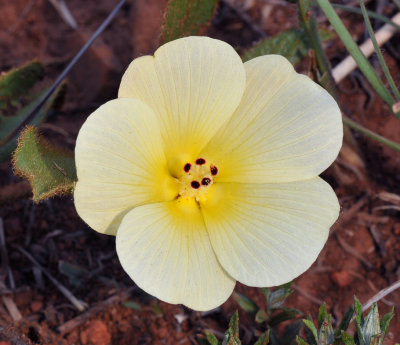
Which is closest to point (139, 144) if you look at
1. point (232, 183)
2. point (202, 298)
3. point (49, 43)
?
point (232, 183)

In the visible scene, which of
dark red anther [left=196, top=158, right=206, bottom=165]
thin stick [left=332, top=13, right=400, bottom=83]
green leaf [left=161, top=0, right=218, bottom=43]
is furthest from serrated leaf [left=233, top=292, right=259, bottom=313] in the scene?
thin stick [left=332, top=13, right=400, bottom=83]

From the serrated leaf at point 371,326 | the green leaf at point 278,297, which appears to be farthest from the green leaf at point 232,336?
the serrated leaf at point 371,326

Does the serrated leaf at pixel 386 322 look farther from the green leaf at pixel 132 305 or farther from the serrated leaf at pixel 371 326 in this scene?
the green leaf at pixel 132 305

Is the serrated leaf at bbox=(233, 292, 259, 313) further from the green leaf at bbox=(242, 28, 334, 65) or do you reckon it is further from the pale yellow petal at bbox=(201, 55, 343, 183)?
the green leaf at bbox=(242, 28, 334, 65)

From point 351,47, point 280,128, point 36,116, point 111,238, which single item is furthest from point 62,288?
point 351,47

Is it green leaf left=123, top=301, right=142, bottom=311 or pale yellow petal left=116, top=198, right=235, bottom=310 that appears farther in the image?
green leaf left=123, top=301, right=142, bottom=311

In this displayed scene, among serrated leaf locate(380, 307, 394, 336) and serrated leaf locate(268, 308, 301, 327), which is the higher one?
serrated leaf locate(380, 307, 394, 336)
